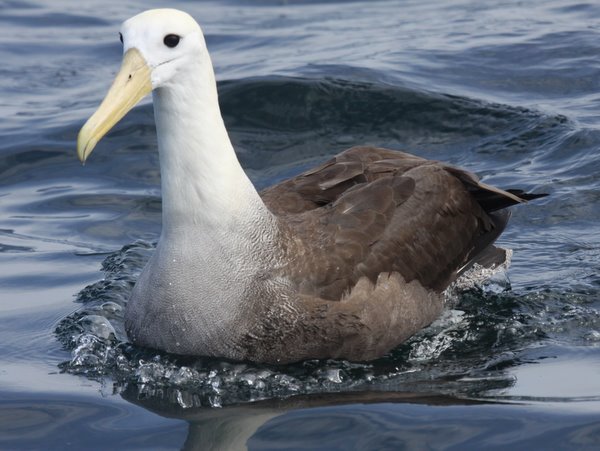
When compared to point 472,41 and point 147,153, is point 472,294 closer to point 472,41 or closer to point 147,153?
point 147,153

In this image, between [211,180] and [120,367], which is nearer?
[211,180]

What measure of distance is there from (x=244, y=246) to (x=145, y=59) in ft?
4.02

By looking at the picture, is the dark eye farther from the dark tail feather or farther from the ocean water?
the dark tail feather

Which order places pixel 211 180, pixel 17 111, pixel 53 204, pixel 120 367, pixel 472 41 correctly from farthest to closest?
1. pixel 472 41
2. pixel 17 111
3. pixel 53 204
4. pixel 120 367
5. pixel 211 180

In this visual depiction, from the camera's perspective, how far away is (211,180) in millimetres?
6723

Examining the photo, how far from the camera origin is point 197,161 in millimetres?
6668

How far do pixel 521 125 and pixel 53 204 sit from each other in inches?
172

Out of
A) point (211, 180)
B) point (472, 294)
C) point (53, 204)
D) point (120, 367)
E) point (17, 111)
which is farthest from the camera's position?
point (17, 111)

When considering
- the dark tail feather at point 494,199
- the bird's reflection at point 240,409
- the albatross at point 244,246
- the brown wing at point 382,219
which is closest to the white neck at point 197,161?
the albatross at point 244,246

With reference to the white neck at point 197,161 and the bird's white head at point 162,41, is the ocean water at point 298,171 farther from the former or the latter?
the bird's white head at point 162,41

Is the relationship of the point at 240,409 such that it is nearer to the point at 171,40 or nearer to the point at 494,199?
the point at 171,40

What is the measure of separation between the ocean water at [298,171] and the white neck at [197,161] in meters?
0.85

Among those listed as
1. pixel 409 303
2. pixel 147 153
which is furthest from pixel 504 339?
pixel 147 153

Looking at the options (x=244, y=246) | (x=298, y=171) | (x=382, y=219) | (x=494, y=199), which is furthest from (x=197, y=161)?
(x=298, y=171)
